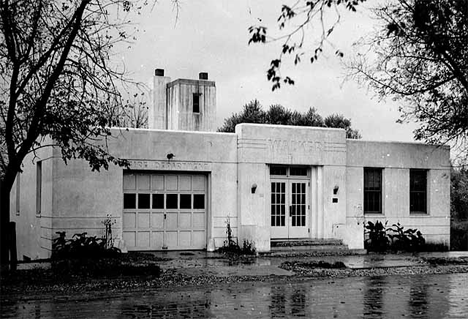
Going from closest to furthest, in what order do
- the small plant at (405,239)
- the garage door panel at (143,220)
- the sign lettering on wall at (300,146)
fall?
the garage door panel at (143,220) → the sign lettering on wall at (300,146) → the small plant at (405,239)

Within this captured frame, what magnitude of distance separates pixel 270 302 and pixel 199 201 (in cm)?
1191

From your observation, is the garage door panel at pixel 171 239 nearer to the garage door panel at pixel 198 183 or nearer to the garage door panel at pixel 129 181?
the garage door panel at pixel 198 183

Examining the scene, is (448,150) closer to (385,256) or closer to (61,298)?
(385,256)

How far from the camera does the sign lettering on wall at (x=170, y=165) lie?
78.5ft

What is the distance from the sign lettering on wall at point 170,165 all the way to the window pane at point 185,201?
3.29 ft

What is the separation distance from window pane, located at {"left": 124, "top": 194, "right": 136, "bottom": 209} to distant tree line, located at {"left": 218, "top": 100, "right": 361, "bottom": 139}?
29.5 metres

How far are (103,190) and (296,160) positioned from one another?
23.0ft

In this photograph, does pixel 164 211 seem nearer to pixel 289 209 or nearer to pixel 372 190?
pixel 289 209

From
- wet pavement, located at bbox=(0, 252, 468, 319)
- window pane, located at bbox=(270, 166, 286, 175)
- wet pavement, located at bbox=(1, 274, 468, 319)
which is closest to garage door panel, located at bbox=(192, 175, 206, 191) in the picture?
window pane, located at bbox=(270, 166, 286, 175)

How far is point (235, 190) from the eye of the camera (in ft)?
83.7

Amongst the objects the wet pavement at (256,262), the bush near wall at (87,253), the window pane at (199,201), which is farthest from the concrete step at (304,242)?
the bush near wall at (87,253)

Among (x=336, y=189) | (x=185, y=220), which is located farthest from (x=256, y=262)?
(x=336, y=189)

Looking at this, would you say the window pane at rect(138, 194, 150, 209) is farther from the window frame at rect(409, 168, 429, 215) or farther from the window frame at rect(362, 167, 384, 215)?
the window frame at rect(409, 168, 429, 215)

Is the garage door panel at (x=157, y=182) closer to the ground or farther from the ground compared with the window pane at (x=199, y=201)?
farther from the ground
